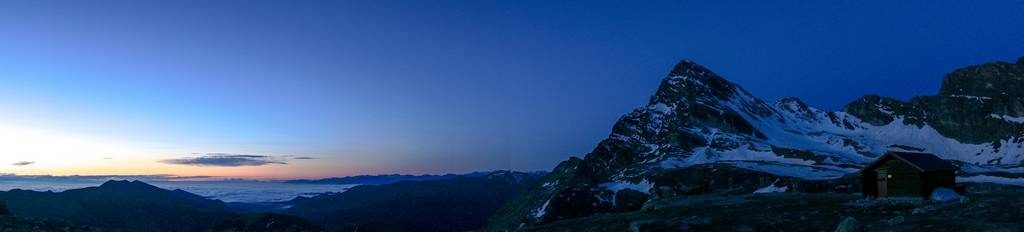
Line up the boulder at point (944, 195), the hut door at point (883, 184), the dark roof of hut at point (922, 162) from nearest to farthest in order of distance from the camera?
1. the boulder at point (944, 195)
2. the dark roof of hut at point (922, 162)
3. the hut door at point (883, 184)

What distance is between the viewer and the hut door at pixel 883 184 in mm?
52656

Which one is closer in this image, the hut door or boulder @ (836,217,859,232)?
boulder @ (836,217,859,232)

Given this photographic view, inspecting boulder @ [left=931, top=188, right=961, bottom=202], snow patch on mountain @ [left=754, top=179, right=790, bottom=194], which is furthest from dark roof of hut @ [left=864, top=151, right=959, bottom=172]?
snow patch on mountain @ [left=754, top=179, right=790, bottom=194]

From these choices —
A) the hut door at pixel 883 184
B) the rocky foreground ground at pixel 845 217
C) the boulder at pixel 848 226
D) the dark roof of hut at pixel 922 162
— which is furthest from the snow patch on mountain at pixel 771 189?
the boulder at pixel 848 226

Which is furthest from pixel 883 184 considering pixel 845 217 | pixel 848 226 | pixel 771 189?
pixel 771 189

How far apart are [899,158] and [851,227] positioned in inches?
1026

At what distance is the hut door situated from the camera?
52.7m

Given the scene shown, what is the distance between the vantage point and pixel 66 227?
39.2 m

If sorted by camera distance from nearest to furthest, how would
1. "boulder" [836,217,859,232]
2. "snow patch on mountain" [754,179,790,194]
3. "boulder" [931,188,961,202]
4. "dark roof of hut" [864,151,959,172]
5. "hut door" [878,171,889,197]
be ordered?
"boulder" [836,217,859,232] → "boulder" [931,188,961,202] → "dark roof of hut" [864,151,959,172] → "hut door" [878,171,889,197] → "snow patch on mountain" [754,179,790,194]

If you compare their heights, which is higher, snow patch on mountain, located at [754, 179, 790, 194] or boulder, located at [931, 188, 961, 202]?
boulder, located at [931, 188, 961, 202]

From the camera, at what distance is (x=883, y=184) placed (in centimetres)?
5331

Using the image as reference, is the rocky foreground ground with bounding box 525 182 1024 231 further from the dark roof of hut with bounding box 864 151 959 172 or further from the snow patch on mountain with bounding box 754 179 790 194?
the snow patch on mountain with bounding box 754 179 790 194

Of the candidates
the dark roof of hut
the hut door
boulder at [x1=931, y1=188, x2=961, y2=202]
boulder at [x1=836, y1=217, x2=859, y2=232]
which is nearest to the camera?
boulder at [x1=836, y1=217, x2=859, y2=232]

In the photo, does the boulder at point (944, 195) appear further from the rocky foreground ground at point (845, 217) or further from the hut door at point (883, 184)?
the hut door at point (883, 184)
